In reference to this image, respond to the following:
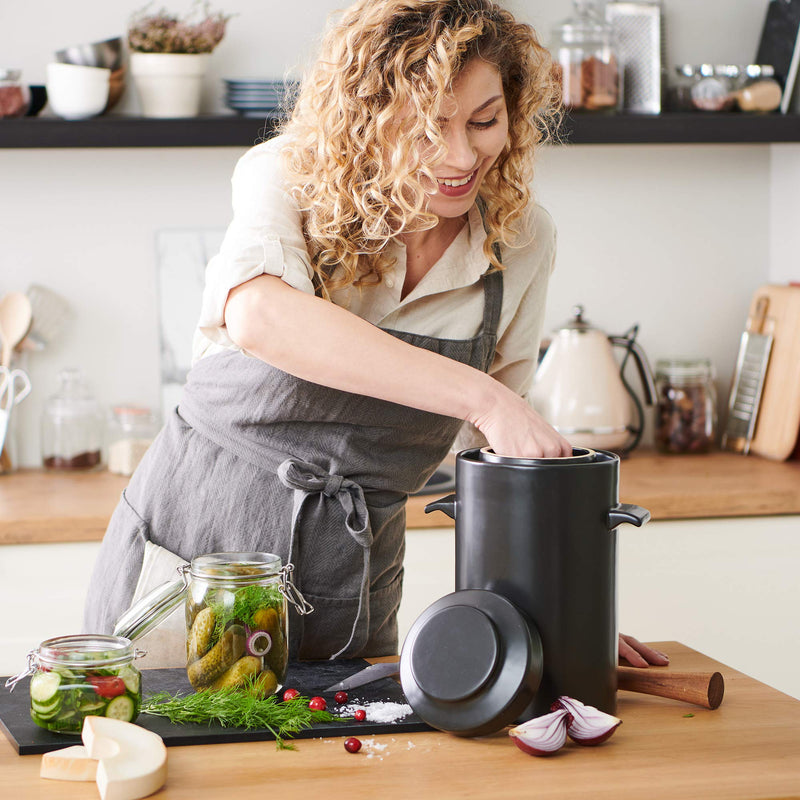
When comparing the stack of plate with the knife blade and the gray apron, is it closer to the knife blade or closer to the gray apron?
the gray apron

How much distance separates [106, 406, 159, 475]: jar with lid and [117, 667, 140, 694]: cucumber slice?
161cm

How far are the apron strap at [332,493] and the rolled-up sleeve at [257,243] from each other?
17 cm

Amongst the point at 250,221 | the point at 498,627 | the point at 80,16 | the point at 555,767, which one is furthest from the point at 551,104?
the point at 80,16

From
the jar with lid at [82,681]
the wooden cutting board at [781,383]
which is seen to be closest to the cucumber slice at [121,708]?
the jar with lid at [82,681]

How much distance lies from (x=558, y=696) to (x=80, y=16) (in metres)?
2.12

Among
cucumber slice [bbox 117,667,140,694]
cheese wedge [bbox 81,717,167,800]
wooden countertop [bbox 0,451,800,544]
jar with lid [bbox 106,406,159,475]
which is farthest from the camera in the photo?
jar with lid [bbox 106,406,159,475]

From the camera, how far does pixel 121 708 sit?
938 millimetres

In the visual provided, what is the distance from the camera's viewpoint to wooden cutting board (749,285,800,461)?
259 centimetres

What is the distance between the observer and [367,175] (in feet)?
4.22

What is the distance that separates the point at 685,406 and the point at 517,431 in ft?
5.80

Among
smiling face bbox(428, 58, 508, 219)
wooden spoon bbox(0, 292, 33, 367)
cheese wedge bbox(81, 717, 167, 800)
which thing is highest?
smiling face bbox(428, 58, 508, 219)

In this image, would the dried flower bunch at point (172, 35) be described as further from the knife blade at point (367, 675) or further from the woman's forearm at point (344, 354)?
the knife blade at point (367, 675)

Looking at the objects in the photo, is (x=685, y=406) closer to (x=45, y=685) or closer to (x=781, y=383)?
(x=781, y=383)

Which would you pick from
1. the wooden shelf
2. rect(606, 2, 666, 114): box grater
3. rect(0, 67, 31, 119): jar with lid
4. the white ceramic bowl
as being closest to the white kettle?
the wooden shelf
